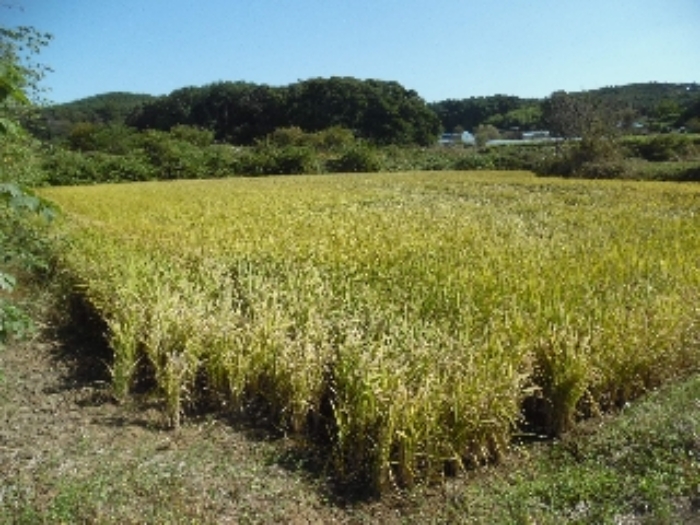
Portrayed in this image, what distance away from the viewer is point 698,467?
307 centimetres

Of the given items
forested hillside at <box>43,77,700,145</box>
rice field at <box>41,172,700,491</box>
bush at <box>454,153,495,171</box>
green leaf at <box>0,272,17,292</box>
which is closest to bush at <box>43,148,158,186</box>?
bush at <box>454,153,495,171</box>

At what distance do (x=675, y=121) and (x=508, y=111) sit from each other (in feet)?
155

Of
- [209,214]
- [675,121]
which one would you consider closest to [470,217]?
[209,214]

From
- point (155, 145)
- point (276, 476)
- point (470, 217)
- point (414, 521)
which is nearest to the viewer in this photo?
point (414, 521)

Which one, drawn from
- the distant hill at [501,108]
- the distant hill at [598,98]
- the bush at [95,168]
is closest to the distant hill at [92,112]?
the distant hill at [501,108]

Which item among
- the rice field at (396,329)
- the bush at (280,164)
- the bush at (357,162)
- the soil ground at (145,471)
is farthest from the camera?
the bush at (357,162)

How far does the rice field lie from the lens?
3.30 metres

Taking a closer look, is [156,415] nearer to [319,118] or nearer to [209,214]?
[209,214]

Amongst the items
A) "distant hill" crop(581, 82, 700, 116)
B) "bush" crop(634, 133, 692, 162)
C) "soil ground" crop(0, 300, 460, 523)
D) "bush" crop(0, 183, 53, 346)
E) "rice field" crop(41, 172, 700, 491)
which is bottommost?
"soil ground" crop(0, 300, 460, 523)

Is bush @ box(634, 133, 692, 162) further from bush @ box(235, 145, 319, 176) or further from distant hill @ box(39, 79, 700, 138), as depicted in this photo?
bush @ box(235, 145, 319, 176)

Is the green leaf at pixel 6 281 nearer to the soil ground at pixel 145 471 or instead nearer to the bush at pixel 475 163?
the soil ground at pixel 145 471

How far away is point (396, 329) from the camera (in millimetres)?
4074

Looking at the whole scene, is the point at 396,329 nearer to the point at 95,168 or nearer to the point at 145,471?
the point at 145,471

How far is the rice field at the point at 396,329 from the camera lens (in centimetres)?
330
